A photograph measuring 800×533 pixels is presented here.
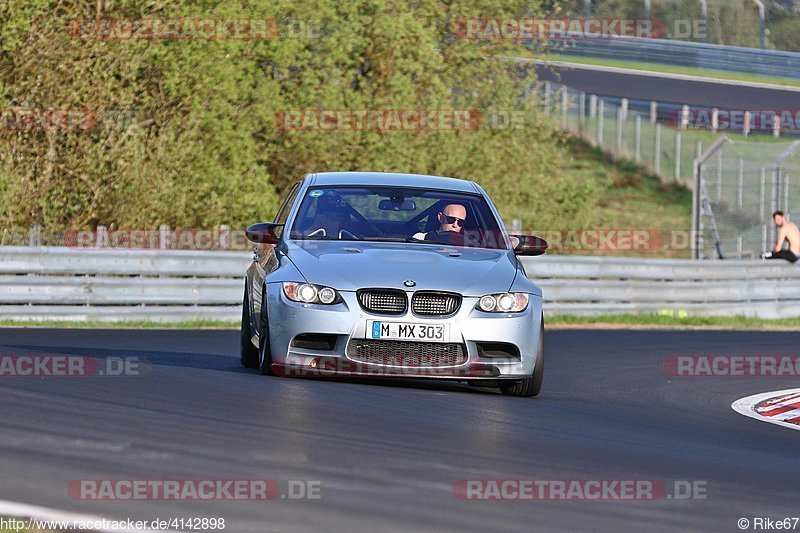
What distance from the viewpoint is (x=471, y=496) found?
21.0ft

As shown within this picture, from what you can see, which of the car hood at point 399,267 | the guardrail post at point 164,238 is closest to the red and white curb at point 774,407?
the car hood at point 399,267

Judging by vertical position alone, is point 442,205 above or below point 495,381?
above

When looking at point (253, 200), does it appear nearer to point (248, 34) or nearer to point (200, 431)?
point (248, 34)

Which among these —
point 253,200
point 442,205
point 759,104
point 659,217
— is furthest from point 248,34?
point 759,104

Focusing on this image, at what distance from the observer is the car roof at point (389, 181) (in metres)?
11.9

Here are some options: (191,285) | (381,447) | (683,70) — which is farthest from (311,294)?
(683,70)

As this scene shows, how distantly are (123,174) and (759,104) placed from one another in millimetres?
28948
